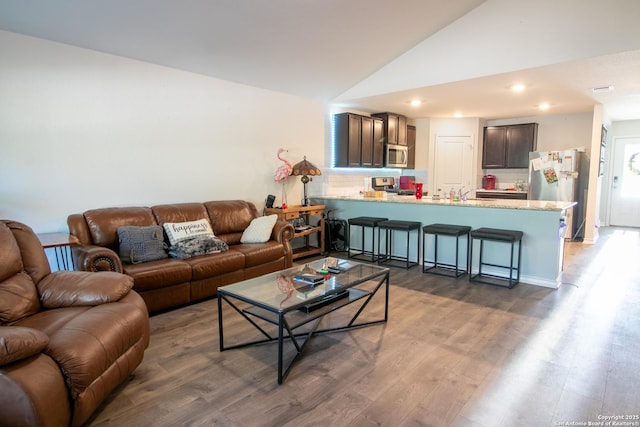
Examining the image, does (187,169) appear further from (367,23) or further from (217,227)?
(367,23)

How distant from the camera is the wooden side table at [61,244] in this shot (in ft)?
9.45

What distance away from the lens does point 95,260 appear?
2818 millimetres

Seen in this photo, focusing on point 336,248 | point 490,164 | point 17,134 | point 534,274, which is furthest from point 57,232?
point 490,164

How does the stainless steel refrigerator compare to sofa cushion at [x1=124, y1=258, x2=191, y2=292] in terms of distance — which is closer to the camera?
sofa cushion at [x1=124, y1=258, x2=191, y2=292]

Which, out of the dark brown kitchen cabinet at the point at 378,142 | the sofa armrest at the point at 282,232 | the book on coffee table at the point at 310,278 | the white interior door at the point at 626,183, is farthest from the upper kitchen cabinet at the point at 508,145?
the book on coffee table at the point at 310,278

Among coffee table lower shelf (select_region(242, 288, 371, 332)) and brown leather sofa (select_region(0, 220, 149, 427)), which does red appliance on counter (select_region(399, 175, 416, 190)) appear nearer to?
coffee table lower shelf (select_region(242, 288, 371, 332))

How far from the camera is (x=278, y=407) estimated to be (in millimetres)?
1913

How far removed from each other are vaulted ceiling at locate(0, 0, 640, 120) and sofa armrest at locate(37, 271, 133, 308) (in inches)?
84.3

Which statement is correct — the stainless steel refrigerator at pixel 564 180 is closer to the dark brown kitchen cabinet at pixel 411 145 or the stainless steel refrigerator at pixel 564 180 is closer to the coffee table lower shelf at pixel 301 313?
the dark brown kitchen cabinet at pixel 411 145

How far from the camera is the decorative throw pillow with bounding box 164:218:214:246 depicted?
3.61 m

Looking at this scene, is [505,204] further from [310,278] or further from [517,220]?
[310,278]

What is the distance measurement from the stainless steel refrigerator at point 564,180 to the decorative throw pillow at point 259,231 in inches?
190

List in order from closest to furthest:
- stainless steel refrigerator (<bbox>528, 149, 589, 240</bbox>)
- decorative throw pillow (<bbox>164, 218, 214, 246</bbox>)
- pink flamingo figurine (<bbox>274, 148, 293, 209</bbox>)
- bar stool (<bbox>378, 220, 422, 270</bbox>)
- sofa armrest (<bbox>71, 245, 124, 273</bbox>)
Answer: sofa armrest (<bbox>71, 245, 124, 273</bbox>) → decorative throw pillow (<bbox>164, 218, 214, 246</bbox>) → bar stool (<bbox>378, 220, 422, 270</bbox>) → pink flamingo figurine (<bbox>274, 148, 293, 209</bbox>) → stainless steel refrigerator (<bbox>528, 149, 589, 240</bbox>)

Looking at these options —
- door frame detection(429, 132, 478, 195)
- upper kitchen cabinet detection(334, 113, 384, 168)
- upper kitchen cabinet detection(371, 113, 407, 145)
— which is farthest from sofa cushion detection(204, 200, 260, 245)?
door frame detection(429, 132, 478, 195)
